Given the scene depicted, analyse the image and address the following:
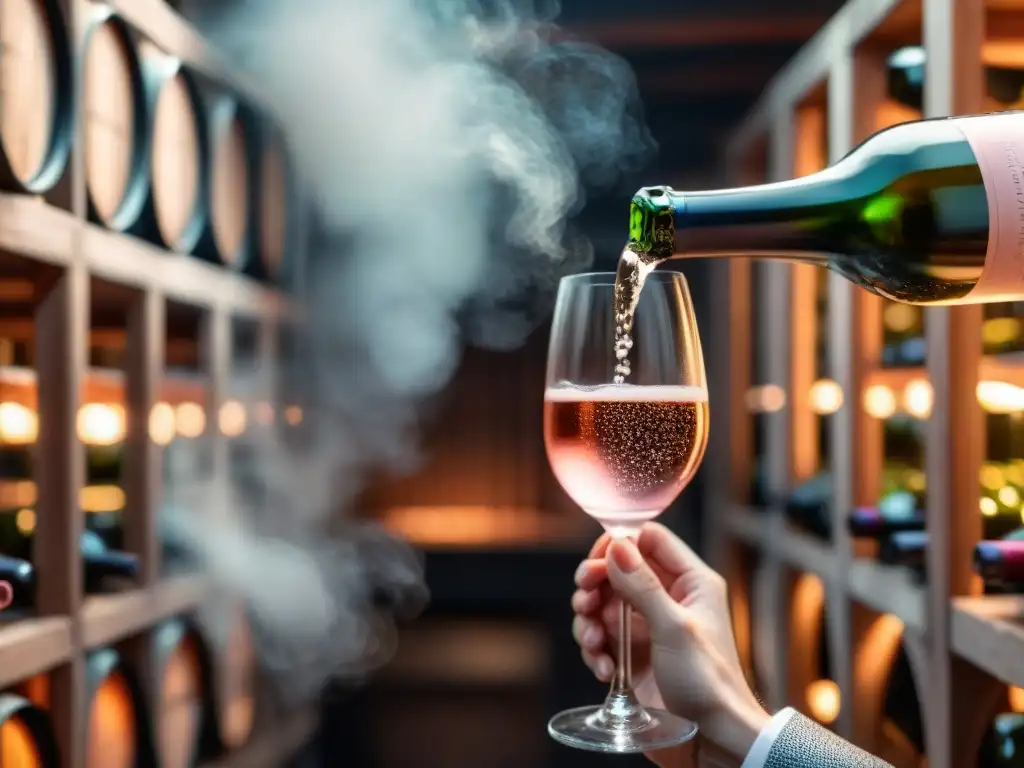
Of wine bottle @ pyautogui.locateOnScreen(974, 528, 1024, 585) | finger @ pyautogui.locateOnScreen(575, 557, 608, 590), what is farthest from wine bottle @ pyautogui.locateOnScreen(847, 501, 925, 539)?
finger @ pyautogui.locateOnScreen(575, 557, 608, 590)

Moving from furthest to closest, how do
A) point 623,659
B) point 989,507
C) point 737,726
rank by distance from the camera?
1. point 989,507
2. point 623,659
3. point 737,726

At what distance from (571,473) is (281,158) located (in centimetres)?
187

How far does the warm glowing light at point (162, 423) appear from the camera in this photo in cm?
190

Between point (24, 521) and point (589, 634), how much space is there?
3.53 ft

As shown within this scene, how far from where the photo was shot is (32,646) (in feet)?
4.76

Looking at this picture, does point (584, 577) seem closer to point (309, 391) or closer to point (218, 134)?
point (218, 134)

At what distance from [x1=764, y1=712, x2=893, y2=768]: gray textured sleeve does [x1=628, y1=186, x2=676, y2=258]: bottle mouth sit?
0.44 meters

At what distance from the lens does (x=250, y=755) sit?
7.93 ft

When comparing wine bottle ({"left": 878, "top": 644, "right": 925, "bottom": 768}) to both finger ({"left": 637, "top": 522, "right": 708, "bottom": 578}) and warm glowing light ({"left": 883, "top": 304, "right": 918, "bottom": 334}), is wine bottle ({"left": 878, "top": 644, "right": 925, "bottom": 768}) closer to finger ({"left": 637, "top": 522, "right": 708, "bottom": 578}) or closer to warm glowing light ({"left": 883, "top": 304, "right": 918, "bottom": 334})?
warm glowing light ({"left": 883, "top": 304, "right": 918, "bottom": 334})

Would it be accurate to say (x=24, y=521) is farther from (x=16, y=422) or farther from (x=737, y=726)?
(x=737, y=726)

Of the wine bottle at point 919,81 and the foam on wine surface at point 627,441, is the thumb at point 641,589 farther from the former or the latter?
the wine bottle at point 919,81

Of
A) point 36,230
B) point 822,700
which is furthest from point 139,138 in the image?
point 822,700

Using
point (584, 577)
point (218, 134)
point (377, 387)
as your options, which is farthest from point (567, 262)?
point (584, 577)

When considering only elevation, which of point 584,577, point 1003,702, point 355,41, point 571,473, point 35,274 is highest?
point 355,41
